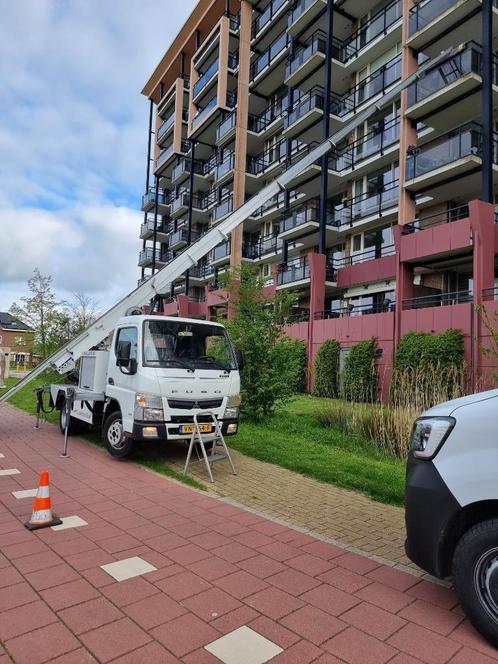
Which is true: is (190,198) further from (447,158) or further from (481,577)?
(481,577)

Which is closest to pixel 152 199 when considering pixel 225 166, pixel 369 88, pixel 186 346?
pixel 225 166

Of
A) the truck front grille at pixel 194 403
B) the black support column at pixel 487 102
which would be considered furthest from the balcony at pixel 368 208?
the truck front grille at pixel 194 403

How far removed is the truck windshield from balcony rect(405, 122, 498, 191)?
16.7 metres

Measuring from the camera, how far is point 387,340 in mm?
21438

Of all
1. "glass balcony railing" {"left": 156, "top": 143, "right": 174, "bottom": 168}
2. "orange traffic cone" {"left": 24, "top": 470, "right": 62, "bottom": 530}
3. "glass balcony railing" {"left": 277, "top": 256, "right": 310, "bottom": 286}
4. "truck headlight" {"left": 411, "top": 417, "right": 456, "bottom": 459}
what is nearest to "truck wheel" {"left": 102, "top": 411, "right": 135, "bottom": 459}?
"orange traffic cone" {"left": 24, "top": 470, "right": 62, "bottom": 530}

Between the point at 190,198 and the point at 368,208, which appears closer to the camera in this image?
the point at 368,208

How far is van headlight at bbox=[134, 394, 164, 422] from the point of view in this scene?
702 cm

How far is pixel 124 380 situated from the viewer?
7680mm

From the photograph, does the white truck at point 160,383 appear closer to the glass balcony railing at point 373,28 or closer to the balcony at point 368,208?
the balcony at point 368,208

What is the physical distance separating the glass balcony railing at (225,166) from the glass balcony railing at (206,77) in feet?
23.5

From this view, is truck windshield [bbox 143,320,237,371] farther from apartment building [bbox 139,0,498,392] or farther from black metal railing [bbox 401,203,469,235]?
black metal railing [bbox 401,203,469,235]

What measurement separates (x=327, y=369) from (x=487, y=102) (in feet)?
43.7

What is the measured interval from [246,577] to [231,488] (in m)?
2.69

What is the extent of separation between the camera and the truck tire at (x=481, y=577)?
9.06ft
